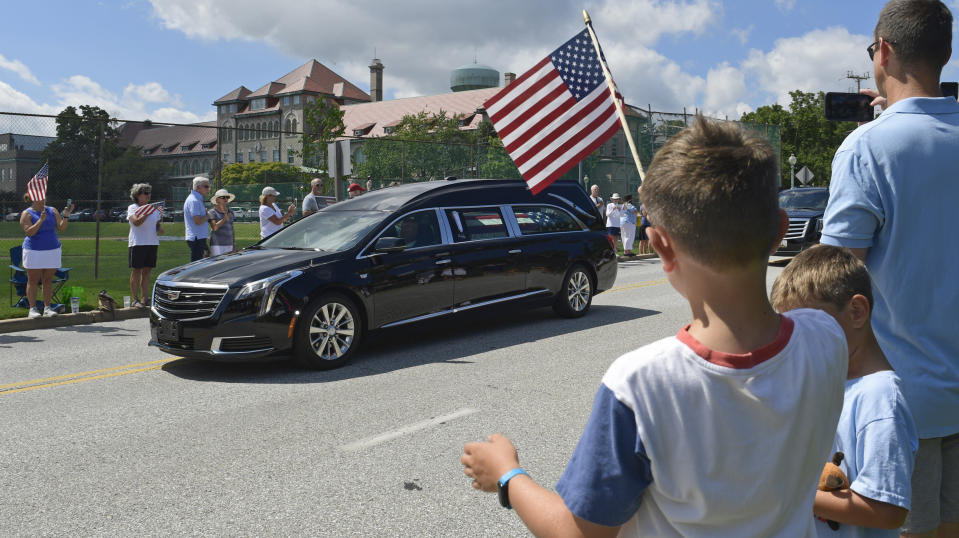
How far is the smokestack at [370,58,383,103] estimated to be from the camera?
137000 millimetres

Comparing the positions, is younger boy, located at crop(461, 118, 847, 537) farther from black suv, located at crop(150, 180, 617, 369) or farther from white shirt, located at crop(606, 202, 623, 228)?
white shirt, located at crop(606, 202, 623, 228)

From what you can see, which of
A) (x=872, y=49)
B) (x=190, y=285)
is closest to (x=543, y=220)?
(x=190, y=285)

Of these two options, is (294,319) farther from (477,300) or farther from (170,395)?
(477,300)

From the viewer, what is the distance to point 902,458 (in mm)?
1813

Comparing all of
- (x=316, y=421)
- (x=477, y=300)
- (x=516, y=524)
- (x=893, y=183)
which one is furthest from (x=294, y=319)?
(x=893, y=183)

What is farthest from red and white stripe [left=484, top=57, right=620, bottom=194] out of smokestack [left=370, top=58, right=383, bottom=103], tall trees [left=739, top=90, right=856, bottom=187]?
smokestack [left=370, top=58, right=383, bottom=103]

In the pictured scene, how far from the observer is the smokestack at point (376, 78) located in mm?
137000

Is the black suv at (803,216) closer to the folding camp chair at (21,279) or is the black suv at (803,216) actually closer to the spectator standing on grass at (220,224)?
the spectator standing on grass at (220,224)

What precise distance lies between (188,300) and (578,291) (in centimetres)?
494

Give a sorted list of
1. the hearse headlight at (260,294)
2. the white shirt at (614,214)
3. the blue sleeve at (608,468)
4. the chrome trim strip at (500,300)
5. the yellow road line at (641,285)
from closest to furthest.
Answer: the blue sleeve at (608,468)
the hearse headlight at (260,294)
the chrome trim strip at (500,300)
the yellow road line at (641,285)
the white shirt at (614,214)

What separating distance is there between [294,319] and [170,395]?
124cm

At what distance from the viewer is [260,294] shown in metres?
7.27

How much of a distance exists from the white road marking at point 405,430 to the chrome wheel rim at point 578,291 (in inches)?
182

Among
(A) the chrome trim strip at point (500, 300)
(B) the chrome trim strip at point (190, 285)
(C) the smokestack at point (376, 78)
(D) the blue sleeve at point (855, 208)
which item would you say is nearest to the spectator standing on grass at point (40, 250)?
(B) the chrome trim strip at point (190, 285)
